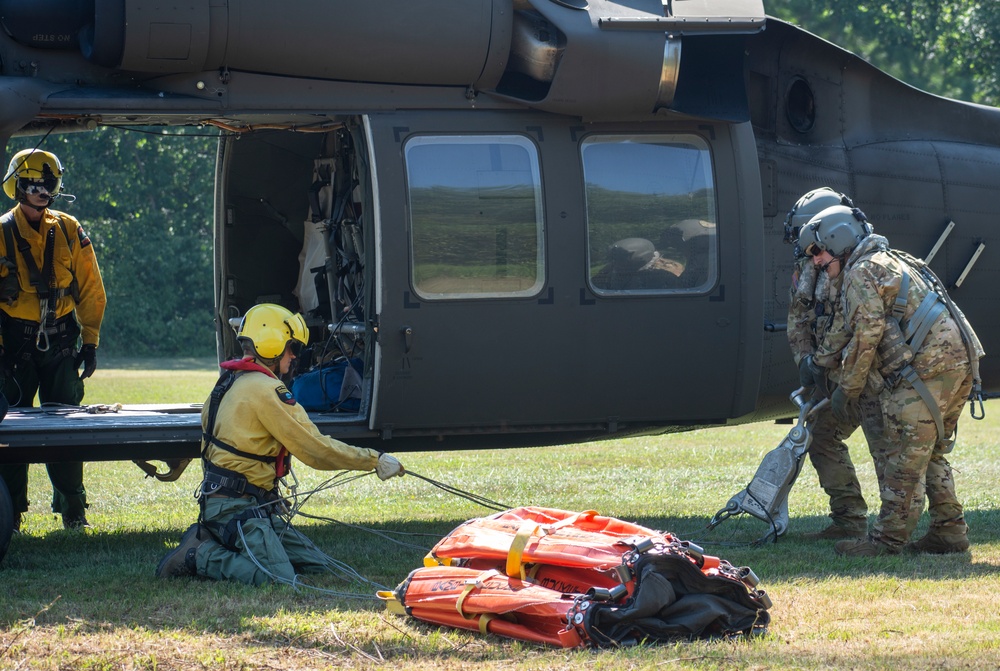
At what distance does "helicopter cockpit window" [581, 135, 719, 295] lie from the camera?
26.7 feet

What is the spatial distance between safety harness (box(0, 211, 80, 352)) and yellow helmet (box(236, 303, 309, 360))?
2232 millimetres

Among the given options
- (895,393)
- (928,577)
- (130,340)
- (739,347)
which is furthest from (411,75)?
(130,340)

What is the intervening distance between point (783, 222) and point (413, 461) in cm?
661

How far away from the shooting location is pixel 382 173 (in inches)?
306

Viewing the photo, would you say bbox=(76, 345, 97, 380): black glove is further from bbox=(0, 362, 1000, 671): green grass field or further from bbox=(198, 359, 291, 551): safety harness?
bbox=(198, 359, 291, 551): safety harness

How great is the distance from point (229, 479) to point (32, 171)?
2827 millimetres

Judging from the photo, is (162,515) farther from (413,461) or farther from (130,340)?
(130,340)

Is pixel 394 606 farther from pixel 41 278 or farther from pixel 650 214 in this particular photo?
pixel 41 278

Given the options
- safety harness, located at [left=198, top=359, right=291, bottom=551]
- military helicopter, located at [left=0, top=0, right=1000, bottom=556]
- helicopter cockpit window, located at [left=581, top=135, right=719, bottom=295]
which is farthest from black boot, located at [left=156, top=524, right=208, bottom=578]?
helicopter cockpit window, located at [left=581, top=135, right=719, bottom=295]

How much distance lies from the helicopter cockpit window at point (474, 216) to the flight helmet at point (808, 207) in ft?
5.32

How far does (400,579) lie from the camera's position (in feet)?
23.5

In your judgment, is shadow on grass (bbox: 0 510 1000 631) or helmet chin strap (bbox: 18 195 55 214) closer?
shadow on grass (bbox: 0 510 1000 631)

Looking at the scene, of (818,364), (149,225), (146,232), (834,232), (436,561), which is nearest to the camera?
(436,561)

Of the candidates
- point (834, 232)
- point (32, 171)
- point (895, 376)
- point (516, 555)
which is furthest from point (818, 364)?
point (32, 171)
